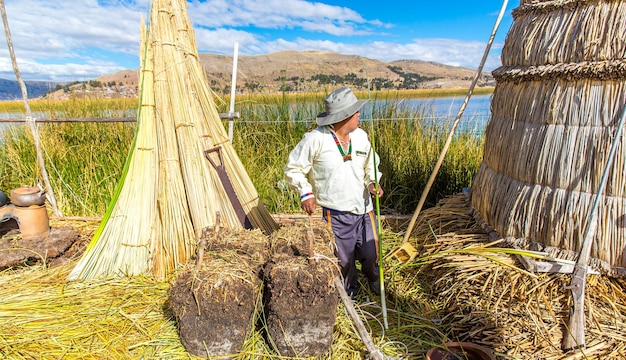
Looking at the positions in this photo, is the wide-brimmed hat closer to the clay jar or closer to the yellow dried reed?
the yellow dried reed

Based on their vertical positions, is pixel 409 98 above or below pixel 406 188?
above

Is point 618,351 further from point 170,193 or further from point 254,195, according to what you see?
point 170,193

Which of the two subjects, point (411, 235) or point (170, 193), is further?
point (411, 235)

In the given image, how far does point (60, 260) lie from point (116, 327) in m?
1.33

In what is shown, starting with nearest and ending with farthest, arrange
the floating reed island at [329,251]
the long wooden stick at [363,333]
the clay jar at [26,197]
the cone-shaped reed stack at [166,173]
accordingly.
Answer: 1. the long wooden stick at [363,333]
2. the floating reed island at [329,251]
3. the cone-shaped reed stack at [166,173]
4. the clay jar at [26,197]

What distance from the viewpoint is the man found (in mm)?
2652

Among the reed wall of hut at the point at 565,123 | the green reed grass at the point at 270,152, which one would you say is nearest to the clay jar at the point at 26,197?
the green reed grass at the point at 270,152

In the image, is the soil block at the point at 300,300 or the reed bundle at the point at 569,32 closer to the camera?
the soil block at the point at 300,300

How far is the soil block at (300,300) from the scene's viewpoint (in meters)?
2.01

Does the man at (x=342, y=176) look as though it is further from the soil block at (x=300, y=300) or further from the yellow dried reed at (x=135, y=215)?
the yellow dried reed at (x=135, y=215)

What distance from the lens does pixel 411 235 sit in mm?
3533

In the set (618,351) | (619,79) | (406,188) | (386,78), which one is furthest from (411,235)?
(619,79)

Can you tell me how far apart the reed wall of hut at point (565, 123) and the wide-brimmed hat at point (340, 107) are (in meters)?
1.03

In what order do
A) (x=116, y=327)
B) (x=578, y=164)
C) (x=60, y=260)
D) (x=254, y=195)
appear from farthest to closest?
(x=60, y=260), (x=254, y=195), (x=116, y=327), (x=578, y=164)
